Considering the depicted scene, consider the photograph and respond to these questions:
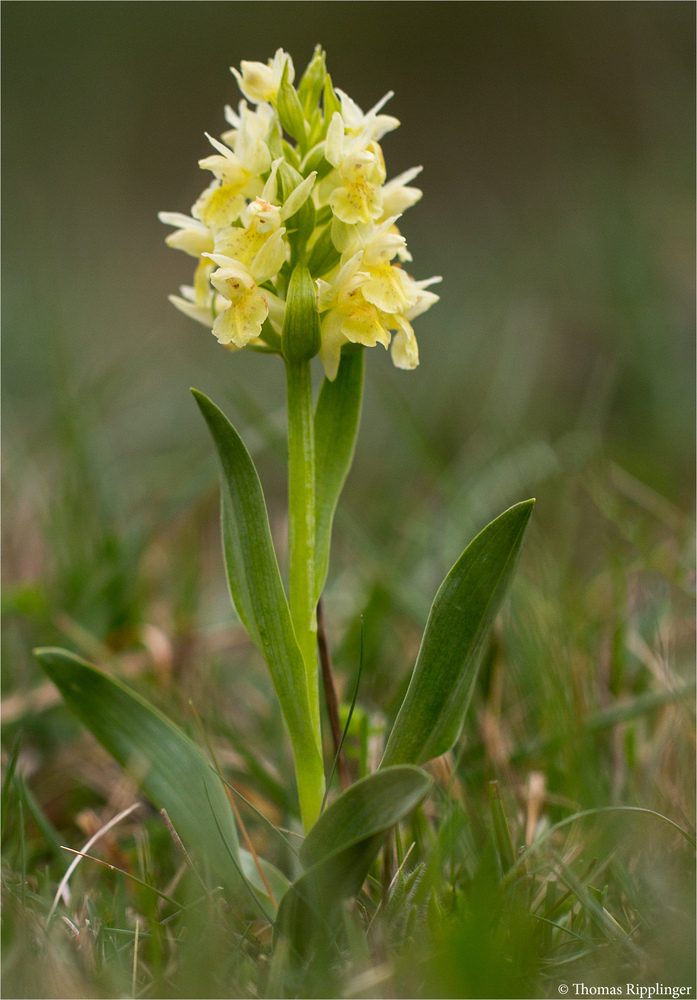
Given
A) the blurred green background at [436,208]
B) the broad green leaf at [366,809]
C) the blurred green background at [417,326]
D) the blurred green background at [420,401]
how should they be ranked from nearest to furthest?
the broad green leaf at [366,809], the blurred green background at [420,401], the blurred green background at [417,326], the blurred green background at [436,208]

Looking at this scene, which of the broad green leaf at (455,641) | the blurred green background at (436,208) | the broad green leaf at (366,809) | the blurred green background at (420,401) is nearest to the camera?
the broad green leaf at (366,809)

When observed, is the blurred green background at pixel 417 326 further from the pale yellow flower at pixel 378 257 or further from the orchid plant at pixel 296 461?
the pale yellow flower at pixel 378 257

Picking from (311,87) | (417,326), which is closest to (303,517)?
(311,87)

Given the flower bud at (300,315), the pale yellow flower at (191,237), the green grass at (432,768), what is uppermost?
the pale yellow flower at (191,237)

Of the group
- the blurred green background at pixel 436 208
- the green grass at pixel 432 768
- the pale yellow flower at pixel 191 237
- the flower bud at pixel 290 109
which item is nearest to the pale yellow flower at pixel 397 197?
the flower bud at pixel 290 109

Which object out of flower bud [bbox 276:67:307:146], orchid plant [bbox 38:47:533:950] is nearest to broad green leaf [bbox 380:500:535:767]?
orchid plant [bbox 38:47:533:950]

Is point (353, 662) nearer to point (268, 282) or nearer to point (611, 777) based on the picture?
point (611, 777)

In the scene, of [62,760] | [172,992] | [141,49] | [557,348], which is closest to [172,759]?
[172,992]
